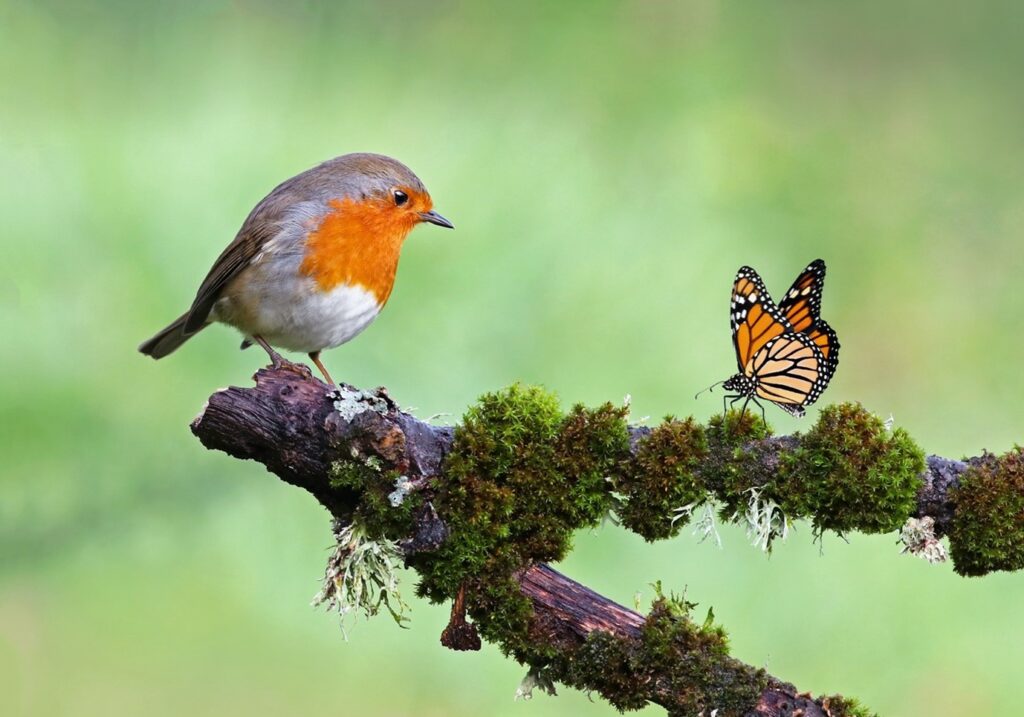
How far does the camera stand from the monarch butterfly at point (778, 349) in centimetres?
357

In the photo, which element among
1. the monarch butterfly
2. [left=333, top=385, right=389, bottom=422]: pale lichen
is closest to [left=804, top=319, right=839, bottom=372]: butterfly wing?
the monarch butterfly

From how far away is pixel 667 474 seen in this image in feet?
10.7

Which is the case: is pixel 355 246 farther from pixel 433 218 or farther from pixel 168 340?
pixel 168 340

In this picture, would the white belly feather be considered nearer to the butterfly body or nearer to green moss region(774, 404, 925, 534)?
the butterfly body

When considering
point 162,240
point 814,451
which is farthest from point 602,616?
point 162,240

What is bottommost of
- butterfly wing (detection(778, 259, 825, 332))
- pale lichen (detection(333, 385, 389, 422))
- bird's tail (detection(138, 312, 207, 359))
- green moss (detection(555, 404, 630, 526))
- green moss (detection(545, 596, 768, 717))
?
green moss (detection(545, 596, 768, 717))

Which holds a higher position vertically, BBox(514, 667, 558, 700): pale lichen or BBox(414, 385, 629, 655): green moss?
BBox(414, 385, 629, 655): green moss

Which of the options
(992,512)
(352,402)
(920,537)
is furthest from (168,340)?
(992,512)

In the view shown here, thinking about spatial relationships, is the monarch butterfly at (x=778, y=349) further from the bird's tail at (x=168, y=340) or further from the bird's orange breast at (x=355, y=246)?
the bird's tail at (x=168, y=340)

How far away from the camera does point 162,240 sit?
20.2ft

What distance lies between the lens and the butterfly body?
3568 millimetres

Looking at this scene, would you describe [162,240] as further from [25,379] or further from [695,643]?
[695,643]

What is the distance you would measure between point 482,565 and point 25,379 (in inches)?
147

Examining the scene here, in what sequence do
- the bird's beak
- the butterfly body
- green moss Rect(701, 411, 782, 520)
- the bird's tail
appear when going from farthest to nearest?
1. the bird's tail
2. the bird's beak
3. the butterfly body
4. green moss Rect(701, 411, 782, 520)
